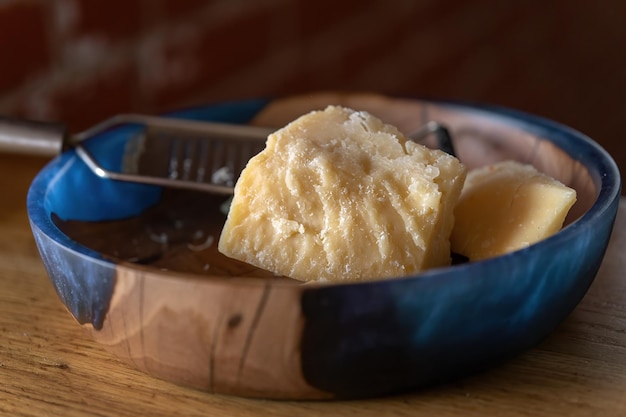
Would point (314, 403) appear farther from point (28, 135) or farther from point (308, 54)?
point (308, 54)

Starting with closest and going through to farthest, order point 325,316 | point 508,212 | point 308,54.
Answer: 1. point 325,316
2. point 508,212
3. point 308,54

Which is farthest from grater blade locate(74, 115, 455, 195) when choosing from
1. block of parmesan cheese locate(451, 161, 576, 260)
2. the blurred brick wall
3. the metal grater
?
the blurred brick wall

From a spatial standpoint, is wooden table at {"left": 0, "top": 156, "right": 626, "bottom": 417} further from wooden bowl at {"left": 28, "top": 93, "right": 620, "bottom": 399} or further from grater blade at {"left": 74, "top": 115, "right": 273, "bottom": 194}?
grater blade at {"left": 74, "top": 115, "right": 273, "bottom": 194}

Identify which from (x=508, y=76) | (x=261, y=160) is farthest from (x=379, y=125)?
(x=508, y=76)

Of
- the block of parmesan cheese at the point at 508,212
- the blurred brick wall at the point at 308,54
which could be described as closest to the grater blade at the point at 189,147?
the block of parmesan cheese at the point at 508,212

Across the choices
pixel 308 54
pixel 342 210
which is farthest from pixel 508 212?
pixel 308 54

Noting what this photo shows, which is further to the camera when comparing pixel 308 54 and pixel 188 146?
pixel 308 54

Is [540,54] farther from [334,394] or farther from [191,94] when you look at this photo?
[334,394]
